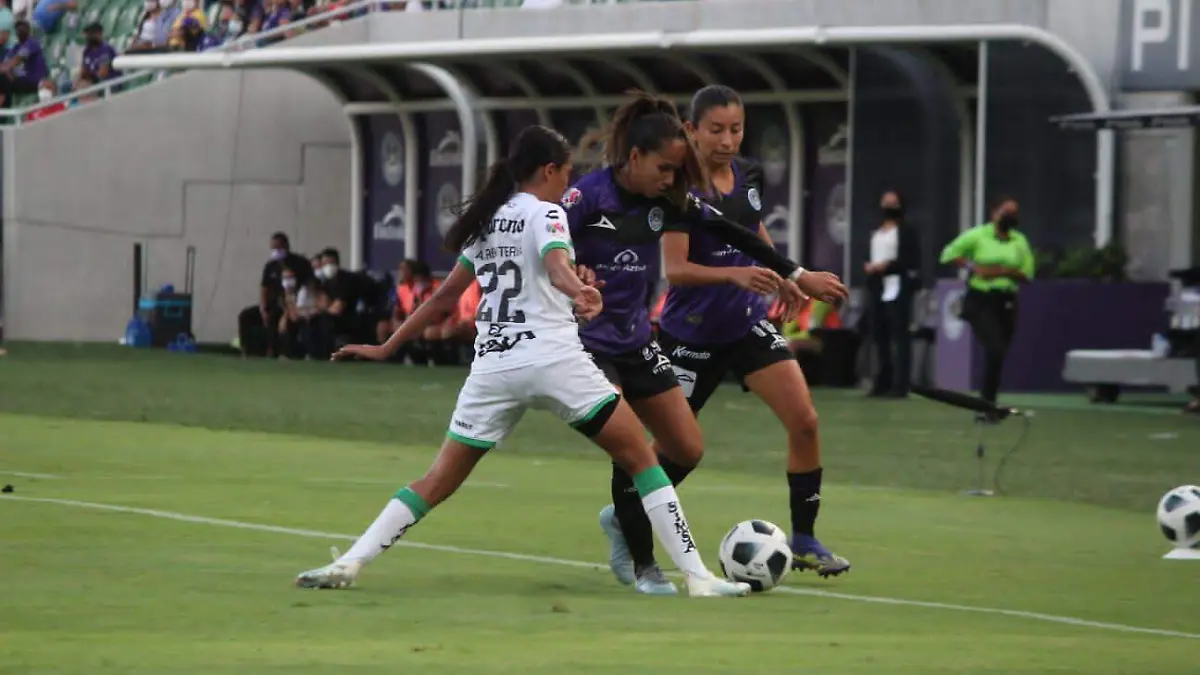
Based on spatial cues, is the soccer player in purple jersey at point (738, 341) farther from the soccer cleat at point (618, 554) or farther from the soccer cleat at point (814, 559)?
the soccer cleat at point (618, 554)

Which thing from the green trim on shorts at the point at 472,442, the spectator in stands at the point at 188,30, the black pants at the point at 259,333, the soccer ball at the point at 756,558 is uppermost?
the spectator in stands at the point at 188,30

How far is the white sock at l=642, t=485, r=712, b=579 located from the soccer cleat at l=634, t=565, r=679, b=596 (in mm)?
223

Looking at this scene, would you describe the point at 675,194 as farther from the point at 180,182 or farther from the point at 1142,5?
the point at 180,182

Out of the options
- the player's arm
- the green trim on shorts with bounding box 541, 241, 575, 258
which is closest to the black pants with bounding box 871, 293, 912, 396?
the player's arm

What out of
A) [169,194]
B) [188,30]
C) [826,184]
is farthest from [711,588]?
[169,194]

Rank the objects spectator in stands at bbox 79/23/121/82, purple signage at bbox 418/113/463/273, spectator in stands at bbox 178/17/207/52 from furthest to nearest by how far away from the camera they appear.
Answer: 1. spectator in stands at bbox 79/23/121/82
2. spectator in stands at bbox 178/17/207/52
3. purple signage at bbox 418/113/463/273

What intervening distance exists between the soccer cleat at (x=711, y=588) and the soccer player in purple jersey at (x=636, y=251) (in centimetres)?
18

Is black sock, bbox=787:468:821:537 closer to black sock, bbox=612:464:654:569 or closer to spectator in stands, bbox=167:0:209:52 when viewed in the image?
black sock, bbox=612:464:654:569

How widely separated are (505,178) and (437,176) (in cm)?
2882

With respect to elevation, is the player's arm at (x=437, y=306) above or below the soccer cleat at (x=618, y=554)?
above

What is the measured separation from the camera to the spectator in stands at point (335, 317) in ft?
115

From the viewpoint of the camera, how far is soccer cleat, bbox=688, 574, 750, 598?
9719 millimetres

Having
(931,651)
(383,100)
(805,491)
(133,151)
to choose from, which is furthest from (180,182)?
(931,651)

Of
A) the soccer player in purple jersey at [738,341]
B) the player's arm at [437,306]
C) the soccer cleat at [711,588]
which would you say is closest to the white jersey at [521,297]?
the player's arm at [437,306]
